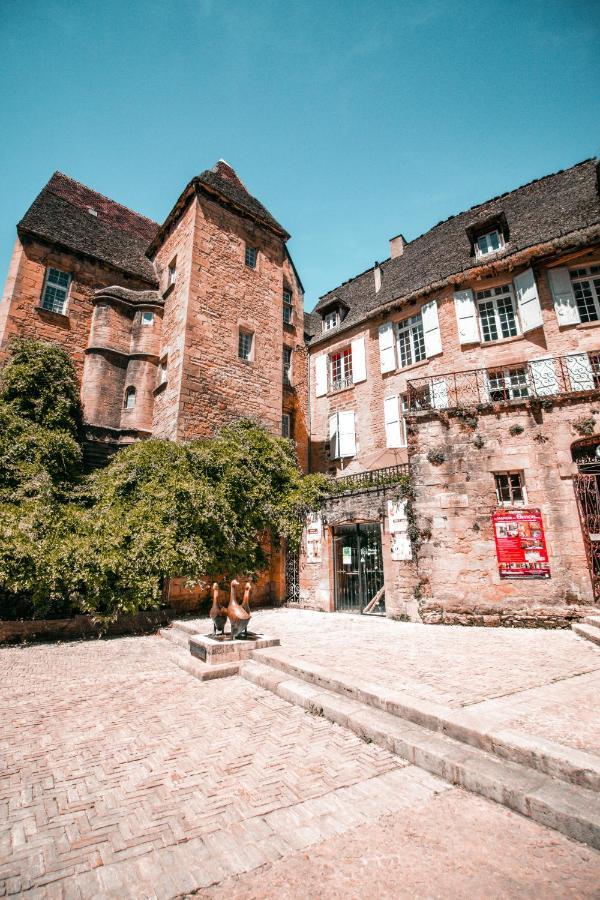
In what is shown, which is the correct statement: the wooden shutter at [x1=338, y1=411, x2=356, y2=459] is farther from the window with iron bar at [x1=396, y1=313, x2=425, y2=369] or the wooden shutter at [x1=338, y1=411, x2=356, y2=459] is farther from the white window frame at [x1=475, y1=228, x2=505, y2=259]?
the white window frame at [x1=475, y1=228, x2=505, y2=259]

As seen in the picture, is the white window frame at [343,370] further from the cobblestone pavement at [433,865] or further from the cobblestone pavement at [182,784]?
the cobblestone pavement at [433,865]

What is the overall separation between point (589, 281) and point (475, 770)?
14208 mm

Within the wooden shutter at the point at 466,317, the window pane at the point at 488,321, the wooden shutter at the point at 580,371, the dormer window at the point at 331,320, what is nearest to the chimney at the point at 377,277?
the dormer window at the point at 331,320

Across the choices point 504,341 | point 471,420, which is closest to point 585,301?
point 504,341

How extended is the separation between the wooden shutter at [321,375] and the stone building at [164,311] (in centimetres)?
231

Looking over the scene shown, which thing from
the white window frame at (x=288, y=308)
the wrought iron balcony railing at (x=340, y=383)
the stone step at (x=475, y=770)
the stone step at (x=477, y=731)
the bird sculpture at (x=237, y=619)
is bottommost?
the stone step at (x=475, y=770)

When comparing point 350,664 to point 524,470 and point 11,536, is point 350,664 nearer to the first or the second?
point 524,470

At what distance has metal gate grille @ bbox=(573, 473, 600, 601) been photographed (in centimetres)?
806

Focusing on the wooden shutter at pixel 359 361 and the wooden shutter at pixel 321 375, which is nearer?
the wooden shutter at pixel 359 361

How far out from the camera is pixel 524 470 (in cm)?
890

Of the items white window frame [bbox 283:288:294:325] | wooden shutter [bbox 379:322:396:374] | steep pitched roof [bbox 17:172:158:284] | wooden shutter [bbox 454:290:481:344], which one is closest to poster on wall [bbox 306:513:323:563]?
wooden shutter [bbox 379:322:396:374]

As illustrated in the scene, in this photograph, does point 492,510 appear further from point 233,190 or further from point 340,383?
point 233,190

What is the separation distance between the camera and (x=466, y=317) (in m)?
13.6

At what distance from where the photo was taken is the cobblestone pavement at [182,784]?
2.02 m
